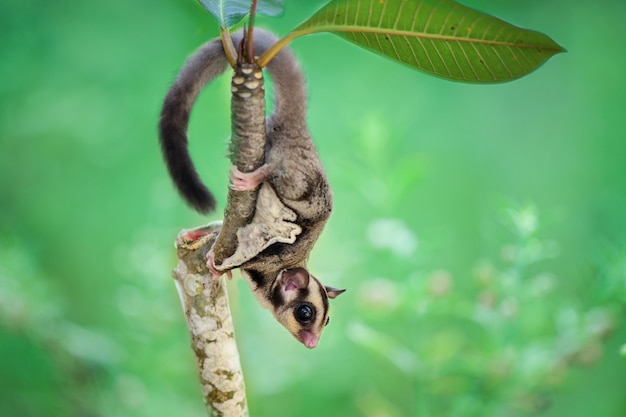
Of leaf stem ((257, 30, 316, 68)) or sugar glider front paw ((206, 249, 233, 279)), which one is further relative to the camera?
sugar glider front paw ((206, 249, 233, 279))

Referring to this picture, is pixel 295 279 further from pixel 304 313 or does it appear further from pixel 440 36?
pixel 440 36

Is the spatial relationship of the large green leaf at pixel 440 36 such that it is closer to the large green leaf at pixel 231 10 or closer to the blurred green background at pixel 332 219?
the large green leaf at pixel 231 10

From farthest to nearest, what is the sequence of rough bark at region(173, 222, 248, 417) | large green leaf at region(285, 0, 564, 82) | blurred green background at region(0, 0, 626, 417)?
blurred green background at region(0, 0, 626, 417) < rough bark at region(173, 222, 248, 417) < large green leaf at region(285, 0, 564, 82)

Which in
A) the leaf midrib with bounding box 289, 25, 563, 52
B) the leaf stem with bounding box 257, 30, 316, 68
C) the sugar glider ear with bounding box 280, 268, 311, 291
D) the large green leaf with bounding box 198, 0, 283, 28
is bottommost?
the sugar glider ear with bounding box 280, 268, 311, 291

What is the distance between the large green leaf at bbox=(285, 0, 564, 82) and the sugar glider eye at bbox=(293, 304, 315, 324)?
19.2 inches

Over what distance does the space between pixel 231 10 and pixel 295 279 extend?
0.47 meters

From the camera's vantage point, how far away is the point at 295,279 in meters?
1.20

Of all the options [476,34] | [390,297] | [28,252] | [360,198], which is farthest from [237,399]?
[28,252]

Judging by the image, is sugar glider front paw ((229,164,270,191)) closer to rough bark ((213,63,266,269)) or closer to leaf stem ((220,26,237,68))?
rough bark ((213,63,266,269))

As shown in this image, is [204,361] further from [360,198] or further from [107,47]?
[107,47]

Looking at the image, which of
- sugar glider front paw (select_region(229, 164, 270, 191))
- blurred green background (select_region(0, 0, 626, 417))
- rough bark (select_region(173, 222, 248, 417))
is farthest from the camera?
blurred green background (select_region(0, 0, 626, 417))

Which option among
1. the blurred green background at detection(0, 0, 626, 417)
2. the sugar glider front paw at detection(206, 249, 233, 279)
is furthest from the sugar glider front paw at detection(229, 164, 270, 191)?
the blurred green background at detection(0, 0, 626, 417)

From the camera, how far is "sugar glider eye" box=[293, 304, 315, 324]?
3.95 ft

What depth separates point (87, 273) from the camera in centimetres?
332
